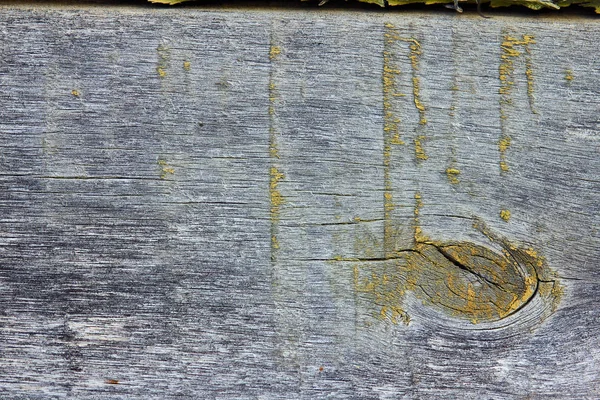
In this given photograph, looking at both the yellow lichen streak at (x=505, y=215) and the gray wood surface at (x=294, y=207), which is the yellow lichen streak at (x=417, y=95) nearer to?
the gray wood surface at (x=294, y=207)

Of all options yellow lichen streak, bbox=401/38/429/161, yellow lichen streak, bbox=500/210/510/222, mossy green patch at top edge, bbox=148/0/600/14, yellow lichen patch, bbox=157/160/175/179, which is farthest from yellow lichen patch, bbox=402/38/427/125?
yellow lichen patch, bbox=157/160/175/179

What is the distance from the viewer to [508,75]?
1.24 meters

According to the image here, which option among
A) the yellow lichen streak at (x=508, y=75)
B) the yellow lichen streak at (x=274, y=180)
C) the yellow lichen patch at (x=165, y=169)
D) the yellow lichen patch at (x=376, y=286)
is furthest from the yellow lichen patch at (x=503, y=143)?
the yellow lichen patch at (x=165, y=169)

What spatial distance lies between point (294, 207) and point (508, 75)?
0.63 meters

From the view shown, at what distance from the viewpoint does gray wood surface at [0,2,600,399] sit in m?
1.21

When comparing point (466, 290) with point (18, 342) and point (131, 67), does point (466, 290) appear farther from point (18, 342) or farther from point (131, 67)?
point (18, 342)

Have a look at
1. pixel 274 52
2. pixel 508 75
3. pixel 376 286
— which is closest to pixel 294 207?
pixel 376 286

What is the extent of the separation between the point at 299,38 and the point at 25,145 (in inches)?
28.5

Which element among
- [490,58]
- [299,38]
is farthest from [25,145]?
[490,58]

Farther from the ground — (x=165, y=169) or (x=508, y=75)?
(x=508, y=75)

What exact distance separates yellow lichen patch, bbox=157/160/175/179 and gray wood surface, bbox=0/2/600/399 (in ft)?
0.03

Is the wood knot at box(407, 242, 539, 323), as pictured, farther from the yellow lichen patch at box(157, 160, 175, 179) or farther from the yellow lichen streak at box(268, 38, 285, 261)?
the yellow lichen patch at box(157, 160, 175, 179)

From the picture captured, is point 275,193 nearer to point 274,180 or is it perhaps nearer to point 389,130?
point 274,180

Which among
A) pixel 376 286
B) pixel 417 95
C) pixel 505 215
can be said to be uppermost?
pixel 417 95
